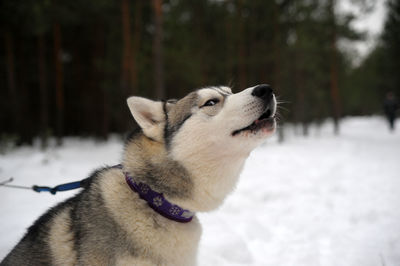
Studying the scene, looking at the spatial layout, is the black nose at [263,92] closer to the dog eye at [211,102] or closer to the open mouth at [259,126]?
the open mouth at [259,126]

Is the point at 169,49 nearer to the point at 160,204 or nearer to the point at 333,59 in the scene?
the point at 333,59

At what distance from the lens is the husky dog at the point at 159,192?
176cm

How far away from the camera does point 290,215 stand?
Result: 4.16 metres

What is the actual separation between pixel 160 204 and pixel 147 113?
0.84m

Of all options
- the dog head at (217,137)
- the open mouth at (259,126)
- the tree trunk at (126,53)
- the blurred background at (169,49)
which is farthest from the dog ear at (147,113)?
the tree trunk at (126,53)

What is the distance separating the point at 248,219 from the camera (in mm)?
4047

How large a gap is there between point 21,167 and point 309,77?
1608 centimetres

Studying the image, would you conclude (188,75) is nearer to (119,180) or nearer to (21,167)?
(21,167)

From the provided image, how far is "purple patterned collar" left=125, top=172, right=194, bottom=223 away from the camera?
188 cm

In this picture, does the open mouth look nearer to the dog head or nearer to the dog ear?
the dog head

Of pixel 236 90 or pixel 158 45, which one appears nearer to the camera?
pixel 236 90

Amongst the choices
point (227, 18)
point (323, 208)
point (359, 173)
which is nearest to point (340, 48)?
point (227, 18)

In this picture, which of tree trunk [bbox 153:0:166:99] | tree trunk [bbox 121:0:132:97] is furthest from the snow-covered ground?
tree trunk [bbox 121:0:132:97]

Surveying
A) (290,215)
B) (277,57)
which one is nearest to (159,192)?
(290,215)
